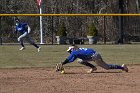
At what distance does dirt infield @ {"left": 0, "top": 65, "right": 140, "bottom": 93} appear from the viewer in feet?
32.9


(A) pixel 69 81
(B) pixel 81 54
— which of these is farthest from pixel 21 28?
(A) pixel 69 81

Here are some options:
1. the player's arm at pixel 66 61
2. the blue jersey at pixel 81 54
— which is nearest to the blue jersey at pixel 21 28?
the player's arm at pixel 66 61

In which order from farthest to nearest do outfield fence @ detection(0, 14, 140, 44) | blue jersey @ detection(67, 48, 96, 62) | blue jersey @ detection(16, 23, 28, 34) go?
outfield fence @ detection(0, 14, 140, 44) < blue jersey @ detection(16, 23, 28, 34) < blue jersey @ detection(67, 48, 96, 62)

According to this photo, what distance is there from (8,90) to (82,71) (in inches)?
175

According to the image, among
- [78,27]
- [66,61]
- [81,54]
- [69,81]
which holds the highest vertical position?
[78,27]

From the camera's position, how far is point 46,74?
43.0ft

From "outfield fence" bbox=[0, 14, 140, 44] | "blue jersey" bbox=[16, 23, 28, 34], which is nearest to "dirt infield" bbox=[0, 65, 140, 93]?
"blue jersey" bbox=[16, 23, 28, 34]

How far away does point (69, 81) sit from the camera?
11.5 m

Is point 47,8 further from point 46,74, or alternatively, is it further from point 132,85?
point 132,85

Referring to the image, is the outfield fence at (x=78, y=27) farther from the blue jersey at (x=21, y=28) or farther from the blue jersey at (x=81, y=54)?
the blue jersey at (x=81, y=54)

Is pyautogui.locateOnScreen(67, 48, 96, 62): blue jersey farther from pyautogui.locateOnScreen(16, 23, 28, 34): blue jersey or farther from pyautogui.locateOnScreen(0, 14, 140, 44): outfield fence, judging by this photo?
pyautogui.locateOnScreen(0, 14, 140, 44): outfield fence

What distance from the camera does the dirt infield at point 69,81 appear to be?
32.9 ft

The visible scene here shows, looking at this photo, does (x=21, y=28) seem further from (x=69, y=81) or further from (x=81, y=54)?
(x=69, y=81)

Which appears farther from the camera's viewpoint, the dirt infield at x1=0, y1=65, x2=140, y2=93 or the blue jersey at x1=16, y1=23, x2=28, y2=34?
the blue jersey at x1=16, y1=23, x2=28, y2=34
